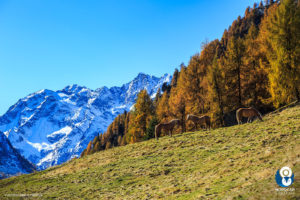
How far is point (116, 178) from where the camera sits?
16406 millimetres

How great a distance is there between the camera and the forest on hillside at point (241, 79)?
2688 cm

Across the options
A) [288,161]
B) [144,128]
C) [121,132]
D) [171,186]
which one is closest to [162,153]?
[171,186]

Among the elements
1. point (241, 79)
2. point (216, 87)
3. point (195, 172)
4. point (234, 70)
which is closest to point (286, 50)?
point (234, 70)

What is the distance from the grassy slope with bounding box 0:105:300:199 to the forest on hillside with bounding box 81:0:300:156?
45.4 feet

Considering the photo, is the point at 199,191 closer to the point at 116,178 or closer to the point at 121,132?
the point at 116,178

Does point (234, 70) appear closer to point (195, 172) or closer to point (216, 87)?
point (216, 87)

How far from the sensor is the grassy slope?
8.59 m

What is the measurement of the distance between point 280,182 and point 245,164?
12.8 feet

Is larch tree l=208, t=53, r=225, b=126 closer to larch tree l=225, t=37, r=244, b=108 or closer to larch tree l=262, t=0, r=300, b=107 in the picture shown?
larch tree l=225, t=37, r=244, b=108

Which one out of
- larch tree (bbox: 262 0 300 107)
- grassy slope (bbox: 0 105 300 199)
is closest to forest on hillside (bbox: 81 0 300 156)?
larch tree (bbox: 262 0 300 107)

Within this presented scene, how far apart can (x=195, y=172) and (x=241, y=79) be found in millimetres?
32056

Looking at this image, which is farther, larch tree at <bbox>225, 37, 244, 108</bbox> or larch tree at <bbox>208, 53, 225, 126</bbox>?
larch tree at <bbox>225, 37, 244, 108</bbox>

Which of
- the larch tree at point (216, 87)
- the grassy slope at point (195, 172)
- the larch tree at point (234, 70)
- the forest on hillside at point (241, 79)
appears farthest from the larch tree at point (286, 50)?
the grassy slope at point (195, 172)

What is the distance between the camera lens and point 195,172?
12906 millimetres
